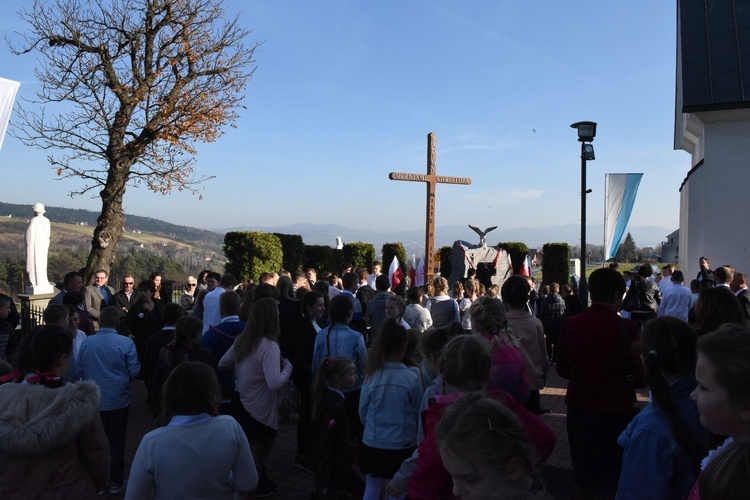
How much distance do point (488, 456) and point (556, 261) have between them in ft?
80.0

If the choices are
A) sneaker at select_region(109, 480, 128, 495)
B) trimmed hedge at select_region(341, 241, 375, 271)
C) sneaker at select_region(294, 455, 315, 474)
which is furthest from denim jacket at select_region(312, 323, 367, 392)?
trimmed hedge at select_region(341, 241, 375, 271)

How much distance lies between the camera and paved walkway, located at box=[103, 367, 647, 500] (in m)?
5.55

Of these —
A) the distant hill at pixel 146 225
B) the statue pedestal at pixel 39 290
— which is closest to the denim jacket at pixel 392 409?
the statue pedestal at pixel 39 290

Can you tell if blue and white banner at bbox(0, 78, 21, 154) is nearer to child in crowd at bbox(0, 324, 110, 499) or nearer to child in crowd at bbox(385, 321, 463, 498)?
child in crowd at bbox(0, 324, 110, 499)

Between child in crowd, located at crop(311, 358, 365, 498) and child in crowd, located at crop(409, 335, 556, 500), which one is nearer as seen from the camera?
child in crowd, located at crop(409, 335, 556, 500)

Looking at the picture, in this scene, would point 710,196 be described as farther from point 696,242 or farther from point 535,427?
point 535,427

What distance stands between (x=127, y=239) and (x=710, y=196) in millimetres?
33514

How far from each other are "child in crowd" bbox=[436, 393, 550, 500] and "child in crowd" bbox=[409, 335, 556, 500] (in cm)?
74

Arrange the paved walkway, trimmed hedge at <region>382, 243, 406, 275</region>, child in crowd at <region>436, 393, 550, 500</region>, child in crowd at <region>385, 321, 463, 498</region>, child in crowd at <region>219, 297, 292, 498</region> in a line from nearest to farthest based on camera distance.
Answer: child in crowd at <region>436, 393, 550, 500</region>, child in crowd at <region>385, 321, 463, 498</region>, child in crowd at <region>219, 297, 292, 498</region>, the paved walkway, trimmed hedge at <region>382, 243, 406, 275</region>

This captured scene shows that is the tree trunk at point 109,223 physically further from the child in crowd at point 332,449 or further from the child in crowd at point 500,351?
the child in crowd at point 500,351

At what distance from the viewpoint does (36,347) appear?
3.31 meters

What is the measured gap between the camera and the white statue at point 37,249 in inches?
528

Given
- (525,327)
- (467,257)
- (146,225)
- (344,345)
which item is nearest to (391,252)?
(467,257)

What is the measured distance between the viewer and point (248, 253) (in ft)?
62.1
